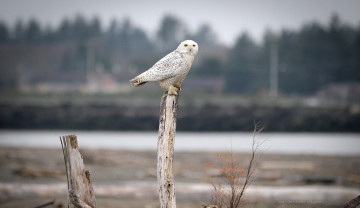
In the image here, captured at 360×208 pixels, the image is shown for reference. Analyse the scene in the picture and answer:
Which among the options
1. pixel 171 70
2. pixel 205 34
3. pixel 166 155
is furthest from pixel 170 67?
pixel 205 34

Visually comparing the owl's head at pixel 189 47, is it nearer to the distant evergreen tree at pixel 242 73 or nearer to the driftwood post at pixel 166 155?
the driftwood post at pixel 166 155

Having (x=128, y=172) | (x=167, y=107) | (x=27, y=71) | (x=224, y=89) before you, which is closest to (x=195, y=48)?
(x=167, y=107)

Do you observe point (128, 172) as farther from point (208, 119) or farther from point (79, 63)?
point (79, 63)

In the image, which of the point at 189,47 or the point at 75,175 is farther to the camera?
the point at 189,47

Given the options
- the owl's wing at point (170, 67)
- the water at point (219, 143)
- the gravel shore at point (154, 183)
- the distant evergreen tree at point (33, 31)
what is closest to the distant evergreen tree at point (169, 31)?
the distant evergreen tree at point (33, 31)

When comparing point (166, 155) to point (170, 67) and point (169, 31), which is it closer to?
point (170, 67)

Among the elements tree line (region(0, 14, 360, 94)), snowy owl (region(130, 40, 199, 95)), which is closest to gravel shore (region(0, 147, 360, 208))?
snowy owl (region(130, 40, 199, 95))

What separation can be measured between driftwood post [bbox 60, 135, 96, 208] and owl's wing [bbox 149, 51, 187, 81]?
1.65 m

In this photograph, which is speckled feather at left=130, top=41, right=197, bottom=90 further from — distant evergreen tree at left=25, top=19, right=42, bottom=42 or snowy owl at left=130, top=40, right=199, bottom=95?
distant evergreen tree at left=25, top=19, right=42, bottom=42

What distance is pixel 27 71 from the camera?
306 ft

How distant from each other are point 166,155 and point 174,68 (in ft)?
4.56

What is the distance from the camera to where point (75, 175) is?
7.81 meters

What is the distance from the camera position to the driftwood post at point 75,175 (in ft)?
25.4

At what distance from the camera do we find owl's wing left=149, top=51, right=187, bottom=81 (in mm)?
8461
